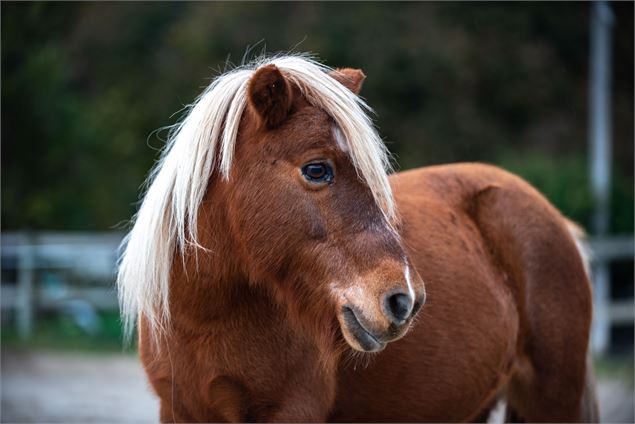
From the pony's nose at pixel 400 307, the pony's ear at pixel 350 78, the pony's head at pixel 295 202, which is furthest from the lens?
the pony's ear at pixel 350 78

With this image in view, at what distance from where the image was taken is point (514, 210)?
4.85 metres

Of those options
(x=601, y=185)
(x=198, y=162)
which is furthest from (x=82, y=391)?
(x=601, y=185)

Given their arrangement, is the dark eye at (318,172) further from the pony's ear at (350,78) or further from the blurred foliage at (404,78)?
the blurred foliage at (404,78)

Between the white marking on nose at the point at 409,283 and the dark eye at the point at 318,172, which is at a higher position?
the dark eye at the point at 318,172

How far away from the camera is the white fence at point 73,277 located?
13555mm

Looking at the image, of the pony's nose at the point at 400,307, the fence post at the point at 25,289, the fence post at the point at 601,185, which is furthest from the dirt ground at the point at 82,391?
the pony's nose at the point at 400,307

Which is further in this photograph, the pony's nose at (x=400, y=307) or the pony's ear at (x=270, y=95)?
the pony's ear at (x=270, y=95)

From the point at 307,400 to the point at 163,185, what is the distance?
121cm

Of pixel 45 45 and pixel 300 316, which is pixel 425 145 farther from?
pixel 300 316

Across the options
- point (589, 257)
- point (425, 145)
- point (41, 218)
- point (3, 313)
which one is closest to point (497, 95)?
point (425, 145)

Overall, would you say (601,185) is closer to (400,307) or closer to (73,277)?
(73,277)

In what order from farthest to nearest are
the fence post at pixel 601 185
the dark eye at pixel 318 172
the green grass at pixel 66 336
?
the green grass at pixel 66 336, the fence post at pixel 601 185, the dark eye at pixel 318 172

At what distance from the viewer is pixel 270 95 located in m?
3.48

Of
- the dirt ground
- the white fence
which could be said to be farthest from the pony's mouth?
the white fence
